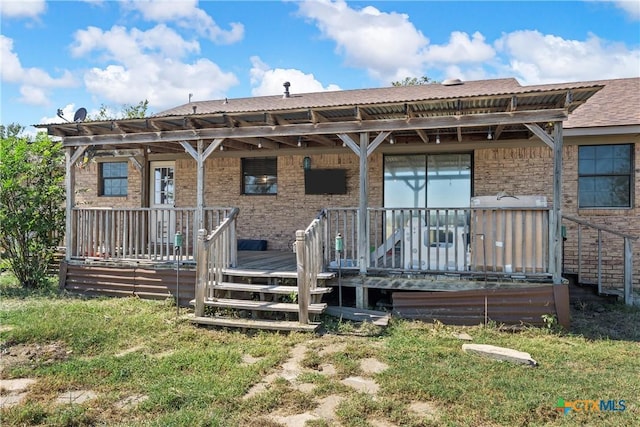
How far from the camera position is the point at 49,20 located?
11578mm

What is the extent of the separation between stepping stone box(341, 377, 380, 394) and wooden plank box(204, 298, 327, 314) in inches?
69.4

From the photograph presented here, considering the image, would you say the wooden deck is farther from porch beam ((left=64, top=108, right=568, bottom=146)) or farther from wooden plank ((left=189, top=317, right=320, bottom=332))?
porch beam ((left=64, top=108, right=568, bottom=146))

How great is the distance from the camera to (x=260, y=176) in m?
10.7

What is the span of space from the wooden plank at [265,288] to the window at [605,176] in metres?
5.68

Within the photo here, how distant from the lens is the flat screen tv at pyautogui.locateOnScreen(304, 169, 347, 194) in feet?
32.6

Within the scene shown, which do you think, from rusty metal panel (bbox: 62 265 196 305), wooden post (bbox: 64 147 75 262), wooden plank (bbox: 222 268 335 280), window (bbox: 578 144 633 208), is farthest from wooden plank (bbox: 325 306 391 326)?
wooden post (bbox: 64 147 75 262)

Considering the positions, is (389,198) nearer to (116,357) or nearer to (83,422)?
(116,357)

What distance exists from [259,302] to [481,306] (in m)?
3.18

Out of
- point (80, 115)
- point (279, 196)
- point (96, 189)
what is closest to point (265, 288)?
point (279, 196)

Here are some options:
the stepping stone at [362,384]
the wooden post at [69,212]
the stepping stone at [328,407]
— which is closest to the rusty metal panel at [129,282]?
the wooden post at [69,212]

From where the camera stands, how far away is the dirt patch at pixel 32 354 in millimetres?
4797

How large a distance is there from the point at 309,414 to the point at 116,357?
2576mm

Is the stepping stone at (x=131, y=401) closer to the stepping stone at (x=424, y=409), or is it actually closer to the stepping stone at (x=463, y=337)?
the stepping stone at (x=424, y=409)

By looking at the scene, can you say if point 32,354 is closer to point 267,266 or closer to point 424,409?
point 267,266
